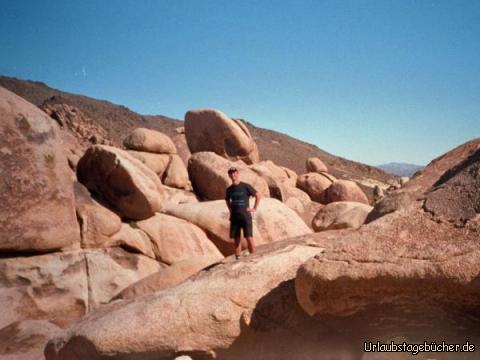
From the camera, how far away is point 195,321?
4.27 m

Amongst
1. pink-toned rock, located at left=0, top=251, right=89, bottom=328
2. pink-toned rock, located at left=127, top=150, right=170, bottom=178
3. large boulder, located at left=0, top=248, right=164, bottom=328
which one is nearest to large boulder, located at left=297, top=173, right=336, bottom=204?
pink-toned rock, located at left=127, top=150, right=170, bottom=178

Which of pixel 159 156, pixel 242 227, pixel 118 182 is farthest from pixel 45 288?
pixel 159 156

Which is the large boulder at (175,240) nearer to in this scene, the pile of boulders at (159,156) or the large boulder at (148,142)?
the pile of boulders at (159,156)

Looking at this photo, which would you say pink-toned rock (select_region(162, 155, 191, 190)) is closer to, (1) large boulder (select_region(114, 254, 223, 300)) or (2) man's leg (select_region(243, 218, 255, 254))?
(1) large boulder (select_region(114, 254, 223, 300))

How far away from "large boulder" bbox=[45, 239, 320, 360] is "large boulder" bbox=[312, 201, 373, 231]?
719 cm

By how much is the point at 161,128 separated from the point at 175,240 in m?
61.9

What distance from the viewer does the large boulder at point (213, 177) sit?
503 inches

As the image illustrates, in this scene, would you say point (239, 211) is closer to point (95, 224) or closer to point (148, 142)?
point (95, 224)

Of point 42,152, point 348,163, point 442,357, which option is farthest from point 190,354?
point 348,163

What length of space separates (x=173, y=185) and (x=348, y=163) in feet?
187

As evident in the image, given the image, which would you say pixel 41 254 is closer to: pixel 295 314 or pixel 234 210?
pixel 234 210

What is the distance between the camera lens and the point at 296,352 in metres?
4.20

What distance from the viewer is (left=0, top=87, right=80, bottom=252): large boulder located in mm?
6552

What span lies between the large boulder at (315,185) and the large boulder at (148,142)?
831 centimetres
